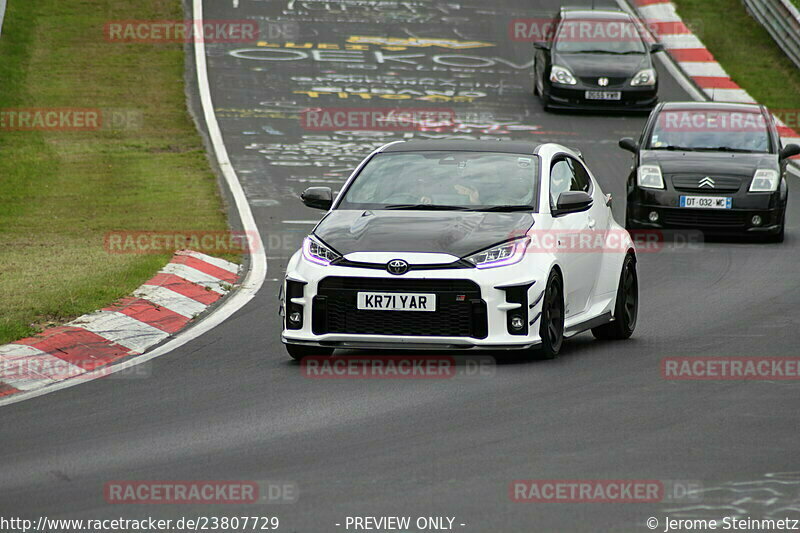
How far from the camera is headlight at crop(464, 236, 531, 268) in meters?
9.88

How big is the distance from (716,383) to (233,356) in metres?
3.36

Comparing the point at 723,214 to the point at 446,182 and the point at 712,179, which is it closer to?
the point at 712,179

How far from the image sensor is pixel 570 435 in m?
8.07

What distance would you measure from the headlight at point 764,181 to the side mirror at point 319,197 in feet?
28.4

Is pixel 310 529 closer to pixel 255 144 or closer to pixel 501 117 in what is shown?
pixel 255 144

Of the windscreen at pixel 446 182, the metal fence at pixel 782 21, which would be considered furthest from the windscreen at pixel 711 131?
the metal fence at pixel 782 21

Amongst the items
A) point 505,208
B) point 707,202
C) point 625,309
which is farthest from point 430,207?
point 707,202

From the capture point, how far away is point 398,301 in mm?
9797

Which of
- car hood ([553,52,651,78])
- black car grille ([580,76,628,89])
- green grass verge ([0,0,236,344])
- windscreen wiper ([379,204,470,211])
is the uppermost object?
windscreen wiper ([379,204,470,211])

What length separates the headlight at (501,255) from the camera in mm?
9875

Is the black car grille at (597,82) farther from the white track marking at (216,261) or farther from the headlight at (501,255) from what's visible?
the headlight at (501,255)

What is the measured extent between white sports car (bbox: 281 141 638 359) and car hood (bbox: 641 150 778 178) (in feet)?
23.6

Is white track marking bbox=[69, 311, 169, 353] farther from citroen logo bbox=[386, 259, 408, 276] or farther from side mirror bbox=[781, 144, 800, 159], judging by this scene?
side mirror bbox=[781, 144, 800, 159]

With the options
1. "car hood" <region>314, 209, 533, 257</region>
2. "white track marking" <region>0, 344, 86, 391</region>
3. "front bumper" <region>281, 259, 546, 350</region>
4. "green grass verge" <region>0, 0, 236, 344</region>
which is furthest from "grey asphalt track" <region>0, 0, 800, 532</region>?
"green grass verge" <region>0, 0, 236, 344</region>
